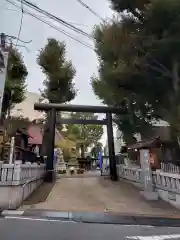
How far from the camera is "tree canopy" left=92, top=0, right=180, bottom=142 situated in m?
10.2

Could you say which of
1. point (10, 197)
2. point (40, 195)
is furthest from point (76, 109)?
point (10, 197)

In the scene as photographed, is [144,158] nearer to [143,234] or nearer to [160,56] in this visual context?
[160,56]

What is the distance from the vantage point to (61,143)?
28.4 m

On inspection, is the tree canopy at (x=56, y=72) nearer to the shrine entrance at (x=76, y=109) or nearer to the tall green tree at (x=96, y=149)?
the shrine entrance at (x=76, y=109)

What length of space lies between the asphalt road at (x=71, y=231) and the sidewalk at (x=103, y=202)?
6.39 feet

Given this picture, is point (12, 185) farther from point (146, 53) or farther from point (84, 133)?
point (84, 133)

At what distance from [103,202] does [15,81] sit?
11.6 metres

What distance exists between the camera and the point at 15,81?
17391 mm

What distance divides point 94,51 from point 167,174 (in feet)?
28.1

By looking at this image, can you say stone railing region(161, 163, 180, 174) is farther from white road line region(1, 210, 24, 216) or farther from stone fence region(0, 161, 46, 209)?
white road line region(1, 210, 24, 216)

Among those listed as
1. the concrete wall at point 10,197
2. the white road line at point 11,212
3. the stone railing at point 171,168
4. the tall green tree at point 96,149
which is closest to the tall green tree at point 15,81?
the concrete wall at point 10,197

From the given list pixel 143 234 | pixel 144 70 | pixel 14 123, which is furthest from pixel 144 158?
pixel 14 123

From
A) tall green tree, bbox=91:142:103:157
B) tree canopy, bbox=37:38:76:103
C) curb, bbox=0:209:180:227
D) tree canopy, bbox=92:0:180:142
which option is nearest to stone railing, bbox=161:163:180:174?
tree canopy, bbox=92:0:180:142

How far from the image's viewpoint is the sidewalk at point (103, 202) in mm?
8094
